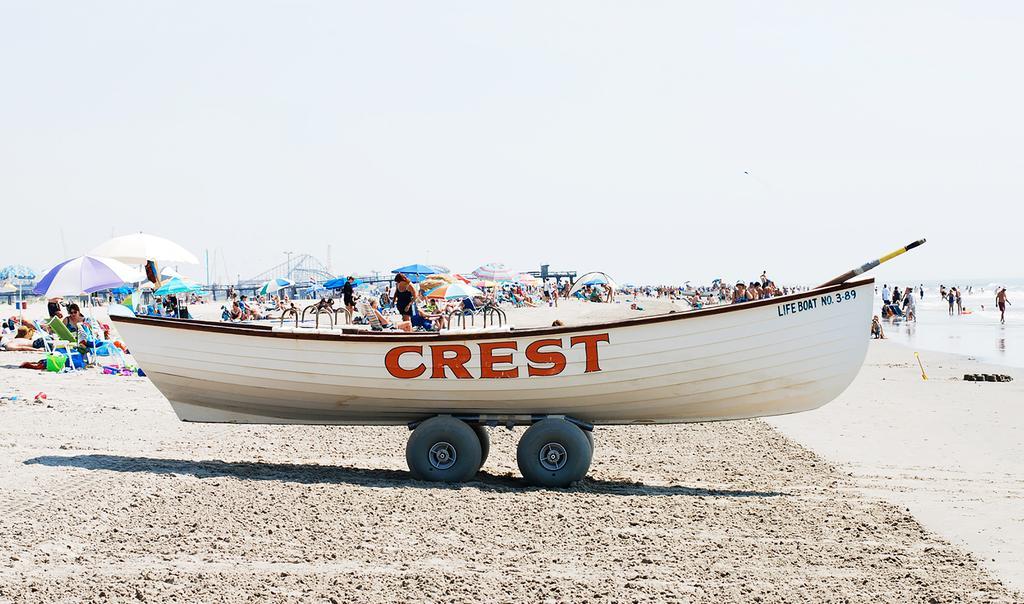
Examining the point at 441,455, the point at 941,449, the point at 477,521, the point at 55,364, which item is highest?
the point at 55,364

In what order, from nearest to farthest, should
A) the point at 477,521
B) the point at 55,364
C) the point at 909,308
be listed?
1. the point at 477,521
2. the point at 55,364
3. the point at 909,308

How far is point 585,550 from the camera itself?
227 inches

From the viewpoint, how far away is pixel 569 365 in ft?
24.3

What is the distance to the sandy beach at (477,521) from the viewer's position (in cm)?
509

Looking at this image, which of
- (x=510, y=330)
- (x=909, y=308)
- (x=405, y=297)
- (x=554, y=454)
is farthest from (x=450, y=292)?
(x=554, y=454)

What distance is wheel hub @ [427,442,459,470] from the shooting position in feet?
24.8

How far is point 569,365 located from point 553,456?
2.32 ft

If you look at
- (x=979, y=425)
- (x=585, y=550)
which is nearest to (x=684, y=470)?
(x=585, y=550)

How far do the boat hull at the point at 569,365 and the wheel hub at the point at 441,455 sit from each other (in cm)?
30

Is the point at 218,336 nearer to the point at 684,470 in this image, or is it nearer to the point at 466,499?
the point at 466,499

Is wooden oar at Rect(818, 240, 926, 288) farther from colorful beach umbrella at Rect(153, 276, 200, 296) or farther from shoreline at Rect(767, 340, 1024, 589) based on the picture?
colorful beach umbrella at Rect(153, 276, 200, 296)

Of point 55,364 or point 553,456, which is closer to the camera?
point 553,456

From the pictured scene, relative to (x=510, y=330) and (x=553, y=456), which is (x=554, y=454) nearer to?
(x=553, y=456)

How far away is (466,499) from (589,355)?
4.73 feet
